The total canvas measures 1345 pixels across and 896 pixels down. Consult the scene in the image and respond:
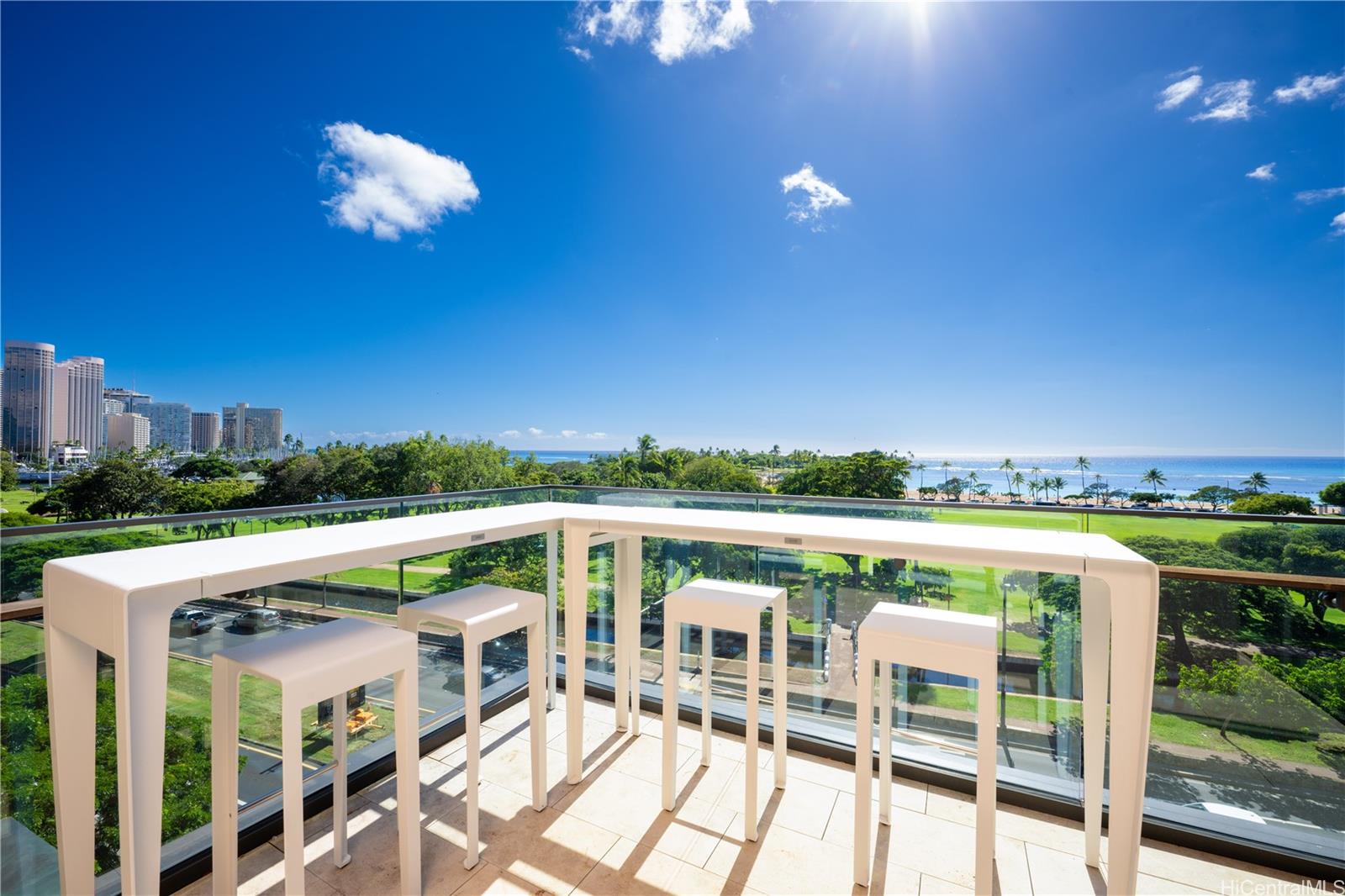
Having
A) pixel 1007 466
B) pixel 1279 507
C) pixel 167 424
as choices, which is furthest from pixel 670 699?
pixel 1007 466

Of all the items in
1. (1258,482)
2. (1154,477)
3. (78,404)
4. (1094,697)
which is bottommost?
(1154,477)

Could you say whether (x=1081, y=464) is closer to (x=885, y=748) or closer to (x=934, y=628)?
(x=885, y=748)

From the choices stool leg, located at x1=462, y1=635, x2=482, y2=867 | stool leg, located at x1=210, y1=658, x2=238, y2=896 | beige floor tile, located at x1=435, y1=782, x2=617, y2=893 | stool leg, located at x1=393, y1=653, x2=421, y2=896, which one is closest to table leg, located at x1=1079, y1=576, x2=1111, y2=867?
beige floor tile, located at x1=435, y1=782, x2=617, y2=893

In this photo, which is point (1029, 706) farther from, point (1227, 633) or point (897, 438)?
point (897, 438)

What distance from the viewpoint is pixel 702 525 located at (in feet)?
6.15

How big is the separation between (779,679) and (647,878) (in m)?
0.81

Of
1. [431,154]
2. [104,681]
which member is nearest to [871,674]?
[104,681]

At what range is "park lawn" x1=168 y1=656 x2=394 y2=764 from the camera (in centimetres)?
135

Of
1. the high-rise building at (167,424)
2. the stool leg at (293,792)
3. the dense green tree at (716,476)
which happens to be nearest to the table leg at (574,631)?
the stool leg at (293,792)

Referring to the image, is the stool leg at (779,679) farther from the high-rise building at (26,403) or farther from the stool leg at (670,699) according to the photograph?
the high-rise building at (26,403)

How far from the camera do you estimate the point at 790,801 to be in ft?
6.74

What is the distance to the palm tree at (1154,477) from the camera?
3512cm

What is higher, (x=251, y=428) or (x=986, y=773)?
(x=251, y=428)

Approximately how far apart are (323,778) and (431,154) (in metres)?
21.1
